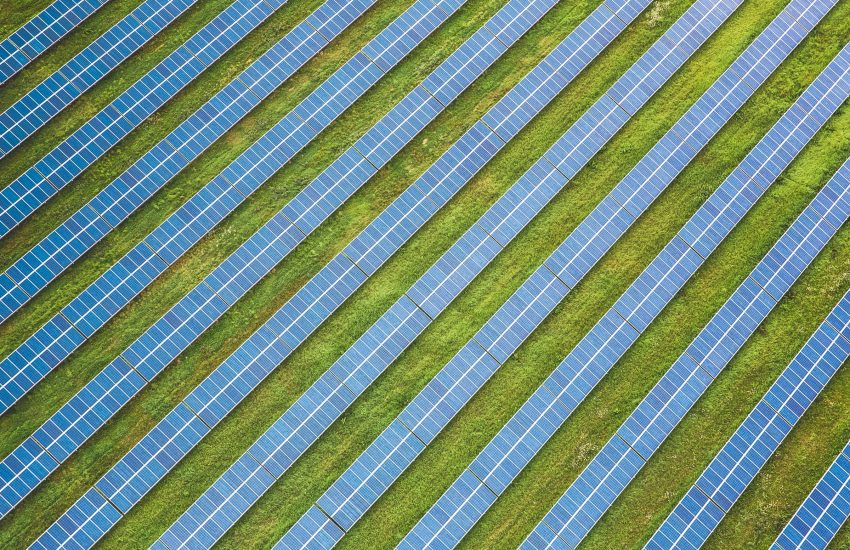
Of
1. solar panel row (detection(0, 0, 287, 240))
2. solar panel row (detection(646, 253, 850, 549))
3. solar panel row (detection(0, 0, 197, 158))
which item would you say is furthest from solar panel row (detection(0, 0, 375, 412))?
solar panel row (detection(646, 253, 850, 549))

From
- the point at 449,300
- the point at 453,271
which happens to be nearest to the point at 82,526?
the point at 449,300

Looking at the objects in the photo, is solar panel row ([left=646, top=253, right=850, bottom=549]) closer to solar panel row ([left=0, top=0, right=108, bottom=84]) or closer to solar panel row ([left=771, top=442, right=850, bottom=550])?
solar panel row ([left=771, top=442, right=850, bottom=550])

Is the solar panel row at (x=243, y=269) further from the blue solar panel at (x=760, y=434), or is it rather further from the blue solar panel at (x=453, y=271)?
the blue solar panel at (x=760, y=434)

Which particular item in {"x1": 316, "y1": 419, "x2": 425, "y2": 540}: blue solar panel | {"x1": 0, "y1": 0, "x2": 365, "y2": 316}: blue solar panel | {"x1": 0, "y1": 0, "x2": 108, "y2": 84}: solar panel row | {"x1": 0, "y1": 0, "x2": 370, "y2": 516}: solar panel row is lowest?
{"x1": 316, "y1": 419, "x2": 425, "y2": 540}: blue solar panel

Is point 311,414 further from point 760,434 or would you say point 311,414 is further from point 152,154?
point 760,434

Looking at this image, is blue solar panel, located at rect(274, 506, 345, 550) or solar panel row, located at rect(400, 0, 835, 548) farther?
solar panel row, located at rect(400, 0, 835, 548)

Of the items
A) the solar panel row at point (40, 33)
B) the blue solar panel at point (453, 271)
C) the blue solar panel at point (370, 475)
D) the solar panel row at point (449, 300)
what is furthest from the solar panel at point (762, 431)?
the solar panel row at point (40, 33)

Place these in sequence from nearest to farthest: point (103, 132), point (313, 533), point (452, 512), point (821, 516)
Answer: point (313, 533) < point (452, 512) < point (821, 516) < point (103, 132)
